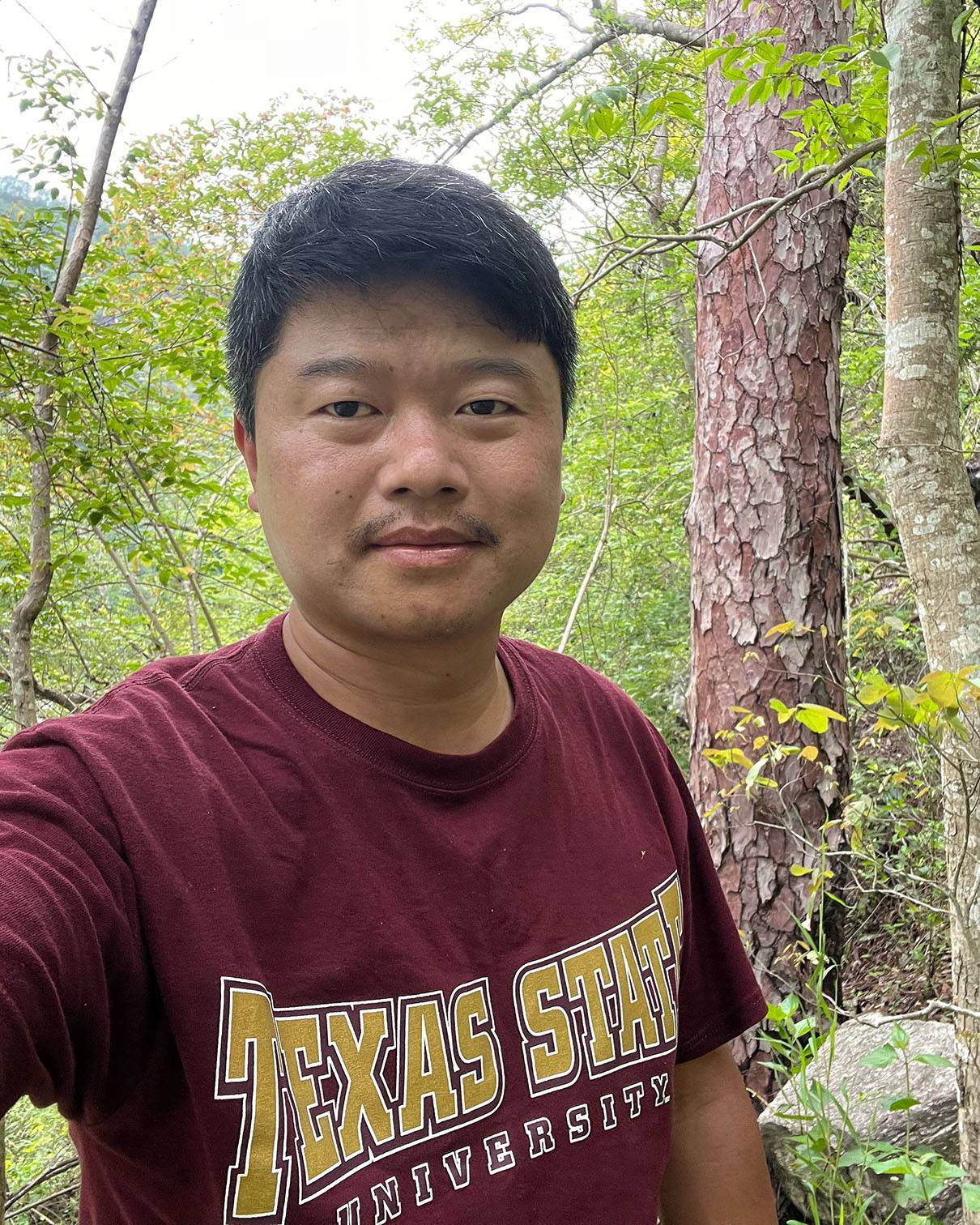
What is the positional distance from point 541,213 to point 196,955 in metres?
6.88

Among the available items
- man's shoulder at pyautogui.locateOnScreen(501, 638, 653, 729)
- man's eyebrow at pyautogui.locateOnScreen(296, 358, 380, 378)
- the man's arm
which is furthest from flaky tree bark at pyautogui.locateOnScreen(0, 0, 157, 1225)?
the man's arm

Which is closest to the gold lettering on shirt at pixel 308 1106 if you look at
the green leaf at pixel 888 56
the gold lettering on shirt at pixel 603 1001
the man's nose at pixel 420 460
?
the gold lettering on shirt at pixel 603 1001

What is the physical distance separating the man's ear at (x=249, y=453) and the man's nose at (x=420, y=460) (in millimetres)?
190

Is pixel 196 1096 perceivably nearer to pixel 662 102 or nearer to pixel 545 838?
pixel 545 838

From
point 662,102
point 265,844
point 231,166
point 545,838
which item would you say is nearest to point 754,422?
point 662,102

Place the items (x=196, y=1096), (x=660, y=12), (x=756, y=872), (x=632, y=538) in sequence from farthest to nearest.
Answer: (x=632, y=538) → (x=660, y=12) → (x=756, y=872) → (x=196, y=1096)

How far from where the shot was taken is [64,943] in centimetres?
78

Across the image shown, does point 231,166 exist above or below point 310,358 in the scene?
above

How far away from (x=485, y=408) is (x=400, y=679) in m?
0.32

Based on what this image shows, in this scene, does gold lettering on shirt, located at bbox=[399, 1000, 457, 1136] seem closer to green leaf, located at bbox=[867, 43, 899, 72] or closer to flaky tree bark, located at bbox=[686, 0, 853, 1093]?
green leaf, located at bbox=[867, 43, 899, 72]

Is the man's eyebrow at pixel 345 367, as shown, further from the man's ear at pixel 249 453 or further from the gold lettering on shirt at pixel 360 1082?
the gold lettering on shirt at pixel 360 1082

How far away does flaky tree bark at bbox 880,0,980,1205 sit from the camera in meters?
1.94

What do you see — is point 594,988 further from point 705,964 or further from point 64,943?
point 64,943

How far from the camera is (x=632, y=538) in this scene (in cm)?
778
